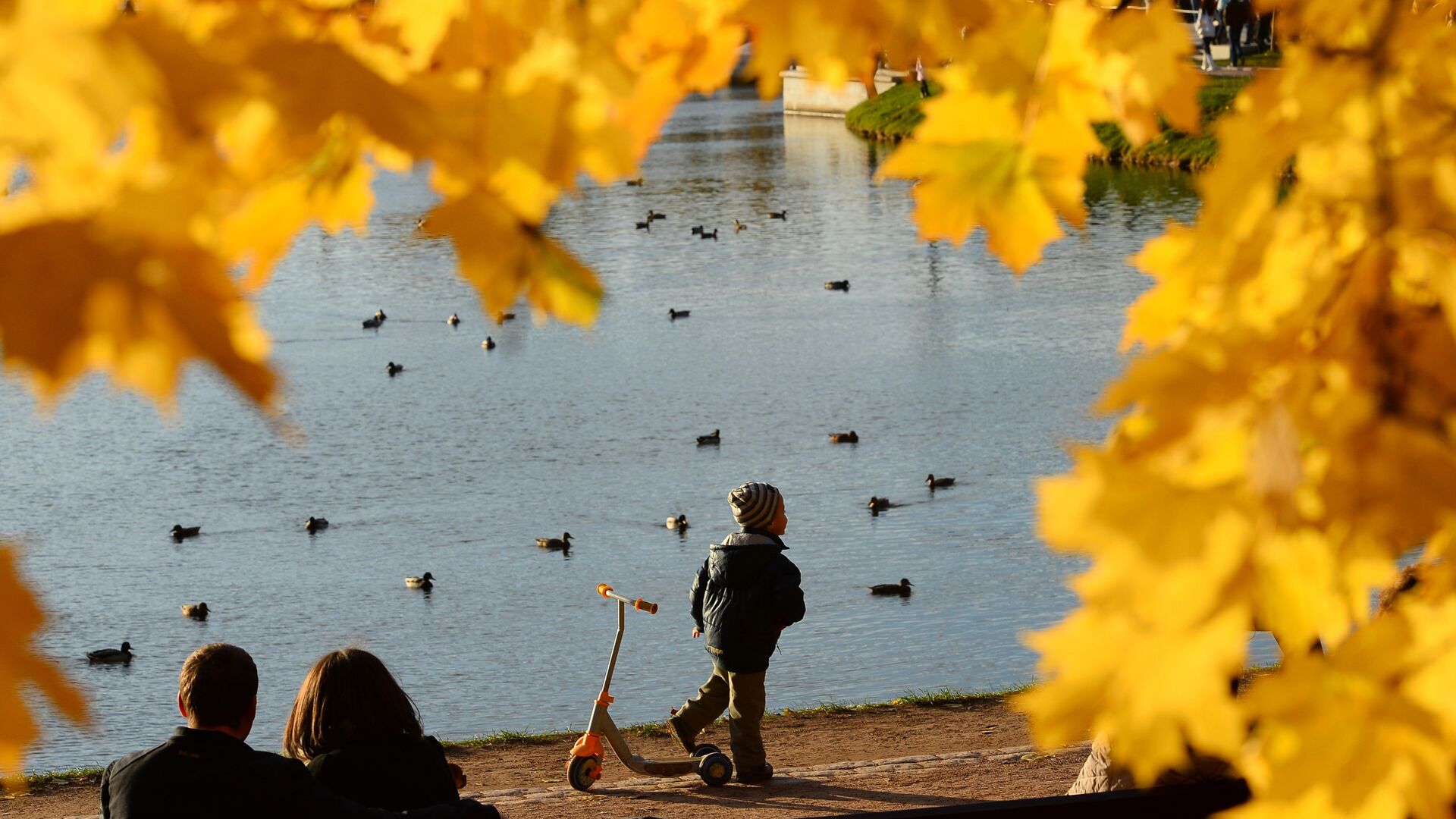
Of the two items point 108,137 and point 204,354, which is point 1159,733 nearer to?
point 204,354

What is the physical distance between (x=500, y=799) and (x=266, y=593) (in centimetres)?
878

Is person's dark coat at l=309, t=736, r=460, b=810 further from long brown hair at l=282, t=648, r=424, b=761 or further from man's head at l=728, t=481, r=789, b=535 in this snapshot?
man's head at l=728, t=481, r=789, b=535

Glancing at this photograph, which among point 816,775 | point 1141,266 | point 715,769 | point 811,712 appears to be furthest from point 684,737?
point 1141,266

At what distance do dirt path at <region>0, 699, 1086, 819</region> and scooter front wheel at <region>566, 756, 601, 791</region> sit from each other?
0.06 meters

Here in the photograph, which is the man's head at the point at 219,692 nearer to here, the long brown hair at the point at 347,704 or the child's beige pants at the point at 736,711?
the long brown hair at the point at 347,704

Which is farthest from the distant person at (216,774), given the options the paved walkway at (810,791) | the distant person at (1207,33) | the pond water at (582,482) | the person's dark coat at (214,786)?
the distant person at (1207,33)

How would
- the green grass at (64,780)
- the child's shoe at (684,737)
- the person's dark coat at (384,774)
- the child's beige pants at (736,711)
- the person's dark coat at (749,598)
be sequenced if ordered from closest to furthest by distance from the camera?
the person's dark coat at (384,774) < the person's dark coat at (749,598) < the child's beige pants at (736,711) < the child's shoe at (684,737) < the green grass at (64,780)

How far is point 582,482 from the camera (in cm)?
1902

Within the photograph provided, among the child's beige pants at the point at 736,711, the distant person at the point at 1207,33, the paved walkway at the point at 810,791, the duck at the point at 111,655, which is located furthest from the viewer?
the distant person at the point at 1207,33

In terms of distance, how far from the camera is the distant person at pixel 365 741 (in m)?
4.13

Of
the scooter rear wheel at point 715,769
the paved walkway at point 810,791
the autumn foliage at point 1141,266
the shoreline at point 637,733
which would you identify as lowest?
the paved walkway at point 810,791

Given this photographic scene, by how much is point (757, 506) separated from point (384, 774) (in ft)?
11.0

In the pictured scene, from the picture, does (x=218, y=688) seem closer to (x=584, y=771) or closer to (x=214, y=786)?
(x=214, y=786)

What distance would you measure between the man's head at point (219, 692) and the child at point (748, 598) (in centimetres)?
346
